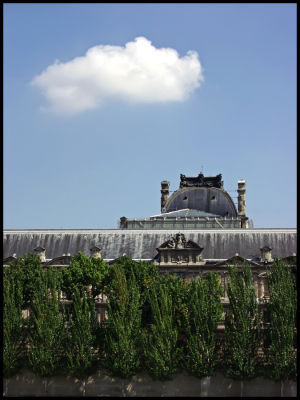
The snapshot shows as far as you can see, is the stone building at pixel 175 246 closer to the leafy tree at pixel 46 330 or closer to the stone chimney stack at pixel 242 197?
the leafy tree at pixel 46 330

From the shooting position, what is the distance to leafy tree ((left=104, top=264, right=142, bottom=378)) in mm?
45344

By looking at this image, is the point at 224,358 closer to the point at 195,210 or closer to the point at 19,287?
the point at 19,287

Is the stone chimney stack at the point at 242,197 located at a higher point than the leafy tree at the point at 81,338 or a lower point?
higher

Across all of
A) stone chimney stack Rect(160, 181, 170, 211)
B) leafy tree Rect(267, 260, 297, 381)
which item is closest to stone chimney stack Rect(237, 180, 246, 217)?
stone chimney stack Rect(160, 181, 170, 211)

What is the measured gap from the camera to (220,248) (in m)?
64.2

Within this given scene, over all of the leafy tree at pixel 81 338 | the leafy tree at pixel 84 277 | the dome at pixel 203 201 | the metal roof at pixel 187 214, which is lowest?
the leafy tree at pixel 81 338

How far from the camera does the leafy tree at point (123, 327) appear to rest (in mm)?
45344

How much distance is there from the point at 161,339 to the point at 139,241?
71.7 ft

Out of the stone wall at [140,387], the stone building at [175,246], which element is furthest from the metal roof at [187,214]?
the stone wall at [140,387]

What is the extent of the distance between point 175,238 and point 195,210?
33.2m

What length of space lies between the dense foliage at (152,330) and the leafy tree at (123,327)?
76mm

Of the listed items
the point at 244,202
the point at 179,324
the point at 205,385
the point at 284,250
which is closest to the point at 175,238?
the point at 284,250

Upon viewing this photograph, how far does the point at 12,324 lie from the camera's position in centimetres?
4762

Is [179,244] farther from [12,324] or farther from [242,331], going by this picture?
[12,324]
